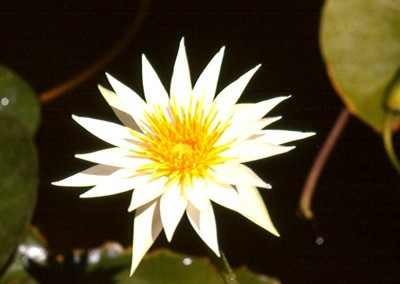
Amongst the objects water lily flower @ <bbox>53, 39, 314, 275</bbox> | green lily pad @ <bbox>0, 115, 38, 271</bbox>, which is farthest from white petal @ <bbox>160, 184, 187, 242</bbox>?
green lily pad @ <bbox>0, 115, 38, 271</bbox>

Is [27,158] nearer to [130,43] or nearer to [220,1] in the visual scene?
[130,43]

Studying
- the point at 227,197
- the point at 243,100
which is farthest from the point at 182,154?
the point at 243,100

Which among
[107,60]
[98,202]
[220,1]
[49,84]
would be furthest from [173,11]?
[98,202]

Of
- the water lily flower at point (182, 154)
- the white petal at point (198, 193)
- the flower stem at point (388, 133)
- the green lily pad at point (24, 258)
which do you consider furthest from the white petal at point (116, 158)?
the flower stem at point (388, 133)

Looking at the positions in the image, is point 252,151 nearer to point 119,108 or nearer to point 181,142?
point 181,142

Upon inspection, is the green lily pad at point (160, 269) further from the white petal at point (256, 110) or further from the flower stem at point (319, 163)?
the white petal at point (256, 110)

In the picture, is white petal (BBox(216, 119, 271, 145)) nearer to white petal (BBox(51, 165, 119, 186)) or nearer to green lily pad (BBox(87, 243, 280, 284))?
white petal (BBox(51, 165, 119, 186))
